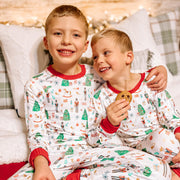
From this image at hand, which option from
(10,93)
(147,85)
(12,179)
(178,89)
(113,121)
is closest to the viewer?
(12,179)

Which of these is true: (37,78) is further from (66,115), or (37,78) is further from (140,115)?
(140,115)

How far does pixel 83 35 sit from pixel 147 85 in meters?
0.39

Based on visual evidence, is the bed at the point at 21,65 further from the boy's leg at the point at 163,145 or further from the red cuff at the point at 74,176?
the boy's leg at the point at 163,145

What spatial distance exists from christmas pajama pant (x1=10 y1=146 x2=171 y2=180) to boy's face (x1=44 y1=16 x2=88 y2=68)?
428 mm

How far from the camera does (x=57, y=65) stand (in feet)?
3.42

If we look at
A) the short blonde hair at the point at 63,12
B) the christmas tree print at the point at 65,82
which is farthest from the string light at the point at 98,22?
the christmas tree print at the point at 65,82

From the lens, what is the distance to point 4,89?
4.36 ft

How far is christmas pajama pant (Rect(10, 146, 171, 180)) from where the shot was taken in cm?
78

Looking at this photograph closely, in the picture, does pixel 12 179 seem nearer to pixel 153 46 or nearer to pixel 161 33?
pixel 153 46

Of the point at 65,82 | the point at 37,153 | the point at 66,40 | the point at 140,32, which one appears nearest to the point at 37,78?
the point at 65,82

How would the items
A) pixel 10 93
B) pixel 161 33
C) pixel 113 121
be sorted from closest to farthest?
1. pixel 113 121
2. pixel 10 93
3. pixel 161 33

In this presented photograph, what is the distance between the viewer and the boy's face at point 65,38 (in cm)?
A: 94

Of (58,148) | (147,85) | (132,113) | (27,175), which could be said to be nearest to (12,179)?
(27,175)

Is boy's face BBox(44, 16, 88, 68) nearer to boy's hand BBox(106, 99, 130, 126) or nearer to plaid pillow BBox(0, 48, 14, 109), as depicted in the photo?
boy's hand BBox(106, 99, 130, 126)
